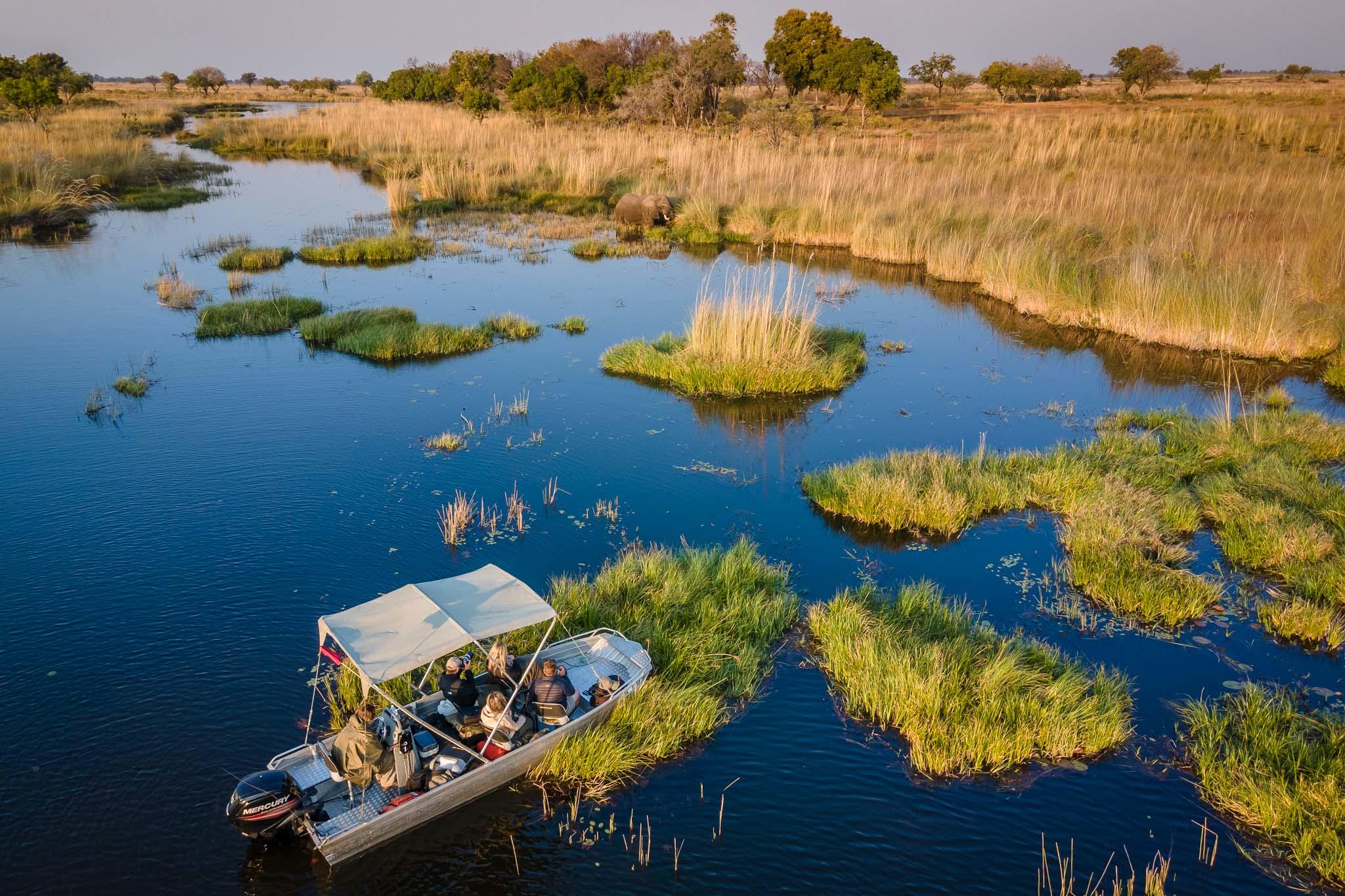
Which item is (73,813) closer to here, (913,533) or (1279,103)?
(913,533)

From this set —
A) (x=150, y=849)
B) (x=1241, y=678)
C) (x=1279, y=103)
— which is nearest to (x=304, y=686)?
(x=150, y=849)

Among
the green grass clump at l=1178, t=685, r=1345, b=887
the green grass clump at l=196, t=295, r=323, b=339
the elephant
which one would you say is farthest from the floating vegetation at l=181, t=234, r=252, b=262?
the green grass clump at l=1178, t=685, r=1345, b=887

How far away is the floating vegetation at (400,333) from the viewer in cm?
2219

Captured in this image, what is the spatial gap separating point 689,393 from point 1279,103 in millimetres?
58469

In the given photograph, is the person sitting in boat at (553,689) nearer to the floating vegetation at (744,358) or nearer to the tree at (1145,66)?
the floating vegetation at (744,358)

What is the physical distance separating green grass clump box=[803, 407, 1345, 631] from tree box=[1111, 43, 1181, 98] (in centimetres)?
6985

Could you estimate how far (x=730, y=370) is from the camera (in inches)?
789

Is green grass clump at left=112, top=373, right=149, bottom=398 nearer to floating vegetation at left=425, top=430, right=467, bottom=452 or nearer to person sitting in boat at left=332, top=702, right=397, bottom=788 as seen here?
floating vegetation at left=425, top=430, right=467, bottom=452

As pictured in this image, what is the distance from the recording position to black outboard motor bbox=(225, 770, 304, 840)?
773 centimetres

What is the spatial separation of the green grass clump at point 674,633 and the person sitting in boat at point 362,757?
1665mm

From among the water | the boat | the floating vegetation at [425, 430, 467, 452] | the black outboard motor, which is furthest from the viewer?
the floating vegetation at [425, 430, 467, 452]

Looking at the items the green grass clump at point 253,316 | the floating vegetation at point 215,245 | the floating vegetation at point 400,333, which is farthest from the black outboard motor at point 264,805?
the floating vegetation at point 215,245

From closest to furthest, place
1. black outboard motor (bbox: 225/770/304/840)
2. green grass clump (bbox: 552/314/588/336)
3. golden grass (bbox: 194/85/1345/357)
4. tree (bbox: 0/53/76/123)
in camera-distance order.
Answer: black outboard motor (bbox: 225/770/304/840), golden grass (bbox: 194/85/1345/357), green grass clump (bbox: 552/314/588/336), tree (bbox: 0/53/76/123)

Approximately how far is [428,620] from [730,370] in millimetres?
11952
